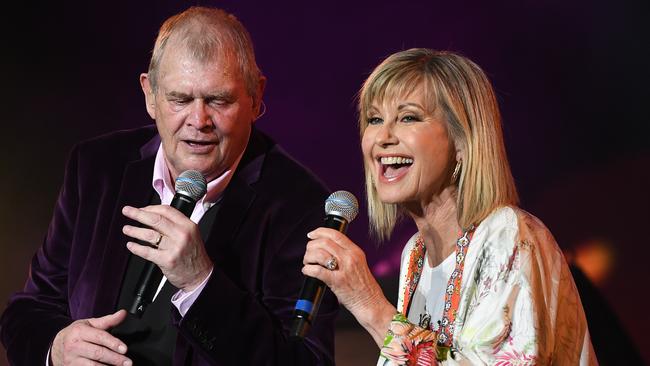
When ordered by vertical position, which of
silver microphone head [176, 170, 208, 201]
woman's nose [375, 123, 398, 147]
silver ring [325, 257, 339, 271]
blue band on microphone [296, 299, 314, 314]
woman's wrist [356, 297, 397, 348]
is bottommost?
woman's wrist [356, 297, 397, 348]

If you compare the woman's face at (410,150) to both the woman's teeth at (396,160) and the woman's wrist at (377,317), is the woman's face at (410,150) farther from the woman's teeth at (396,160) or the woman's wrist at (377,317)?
the woman's wrist at (377,317)

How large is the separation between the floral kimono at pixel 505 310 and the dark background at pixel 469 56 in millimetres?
1807

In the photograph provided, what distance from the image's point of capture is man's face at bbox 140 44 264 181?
86.7 inches

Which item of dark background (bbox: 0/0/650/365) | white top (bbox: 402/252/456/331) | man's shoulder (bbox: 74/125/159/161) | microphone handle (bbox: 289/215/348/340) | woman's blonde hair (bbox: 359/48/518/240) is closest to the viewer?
microphone handle (bbox: 289/215/348/340)

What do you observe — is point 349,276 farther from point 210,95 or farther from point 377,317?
point 210,95

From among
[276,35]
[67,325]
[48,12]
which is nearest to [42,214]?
Answer: [48,12]

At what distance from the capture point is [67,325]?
2.28 m

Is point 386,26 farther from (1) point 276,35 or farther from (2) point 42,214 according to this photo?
(2) point 42,214

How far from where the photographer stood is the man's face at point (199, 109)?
7.23 ft

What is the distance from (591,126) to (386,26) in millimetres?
990

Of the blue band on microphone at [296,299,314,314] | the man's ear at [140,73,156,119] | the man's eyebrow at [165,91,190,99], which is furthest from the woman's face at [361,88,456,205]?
the man's ear at [140,73,156,119]

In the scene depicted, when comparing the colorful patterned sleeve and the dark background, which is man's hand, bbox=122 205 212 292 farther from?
the dark background

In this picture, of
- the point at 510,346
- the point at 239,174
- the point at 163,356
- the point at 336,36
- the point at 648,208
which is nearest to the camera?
the point at 510,346

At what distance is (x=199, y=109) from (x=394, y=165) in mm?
549
